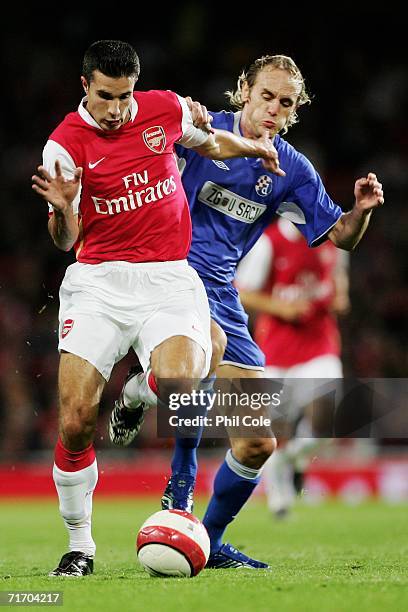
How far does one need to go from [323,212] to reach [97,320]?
169cm

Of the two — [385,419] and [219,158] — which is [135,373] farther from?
[385,419]

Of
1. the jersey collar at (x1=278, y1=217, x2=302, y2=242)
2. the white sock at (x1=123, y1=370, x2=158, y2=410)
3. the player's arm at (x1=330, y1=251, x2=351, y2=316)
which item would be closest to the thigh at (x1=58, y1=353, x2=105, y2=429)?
the white sock at (x1=123, y1=370, x2=158, y2=410)

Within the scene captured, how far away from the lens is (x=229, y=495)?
254 inches

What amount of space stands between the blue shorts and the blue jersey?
3.0 inches

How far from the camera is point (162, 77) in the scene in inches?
735

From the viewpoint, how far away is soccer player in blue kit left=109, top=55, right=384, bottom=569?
21.2ft

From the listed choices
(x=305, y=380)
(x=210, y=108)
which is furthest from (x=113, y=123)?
(x=210, y=108)

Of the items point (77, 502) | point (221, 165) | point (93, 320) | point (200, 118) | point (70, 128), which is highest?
point (221, 165)

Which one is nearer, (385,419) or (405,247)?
(385,419)

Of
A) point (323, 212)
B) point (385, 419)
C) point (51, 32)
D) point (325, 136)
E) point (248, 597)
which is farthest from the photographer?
point (51, 32)

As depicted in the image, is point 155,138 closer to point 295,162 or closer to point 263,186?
point 263,186

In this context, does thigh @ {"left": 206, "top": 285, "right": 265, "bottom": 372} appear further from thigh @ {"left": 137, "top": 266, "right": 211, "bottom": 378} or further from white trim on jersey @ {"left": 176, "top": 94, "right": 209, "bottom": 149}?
Answer: white trim on jersey @ {"left": 176, "top": 94, "right": 209, "bottom": 149}

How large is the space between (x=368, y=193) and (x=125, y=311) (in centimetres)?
156

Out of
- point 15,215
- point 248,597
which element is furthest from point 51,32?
point 248,597
